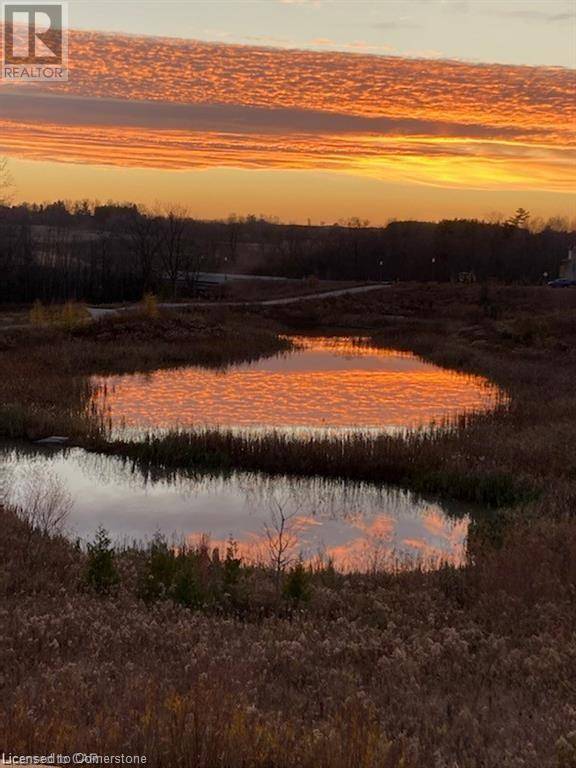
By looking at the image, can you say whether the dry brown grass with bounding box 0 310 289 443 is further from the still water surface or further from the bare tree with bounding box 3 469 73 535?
the bare tree with bounding box 3 469 73 535

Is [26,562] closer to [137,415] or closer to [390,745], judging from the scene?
[390,745]

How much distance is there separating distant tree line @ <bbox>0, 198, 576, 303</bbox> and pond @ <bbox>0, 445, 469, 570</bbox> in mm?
47868

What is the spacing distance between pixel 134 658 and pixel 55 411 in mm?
18675

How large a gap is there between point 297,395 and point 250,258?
11109cm

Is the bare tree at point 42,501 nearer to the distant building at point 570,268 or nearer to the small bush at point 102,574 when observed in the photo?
the small bush at point 102,574

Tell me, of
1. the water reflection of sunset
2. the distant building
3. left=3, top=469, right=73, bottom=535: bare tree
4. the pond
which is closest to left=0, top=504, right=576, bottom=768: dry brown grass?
left=3, top=469, right=73, bottom=535: bare tree

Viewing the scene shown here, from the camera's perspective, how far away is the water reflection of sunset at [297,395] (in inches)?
1000

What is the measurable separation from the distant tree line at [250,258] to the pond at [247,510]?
47.9 m

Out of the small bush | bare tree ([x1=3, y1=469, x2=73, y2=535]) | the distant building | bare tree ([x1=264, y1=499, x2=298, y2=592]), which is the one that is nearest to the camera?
the small bush

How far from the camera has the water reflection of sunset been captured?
25.4 metres

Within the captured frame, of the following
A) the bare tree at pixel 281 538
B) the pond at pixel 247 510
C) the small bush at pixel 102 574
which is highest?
the small bush at pixel 102 574

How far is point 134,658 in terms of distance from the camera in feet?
23.5

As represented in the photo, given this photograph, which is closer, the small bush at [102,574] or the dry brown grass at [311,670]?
the dry brown grass at [311,670]

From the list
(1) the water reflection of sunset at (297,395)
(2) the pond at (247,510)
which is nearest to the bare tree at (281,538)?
(2) the pond at (247,510)
